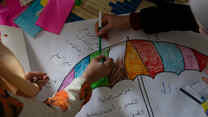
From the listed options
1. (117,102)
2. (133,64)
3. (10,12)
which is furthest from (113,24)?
(10,12)

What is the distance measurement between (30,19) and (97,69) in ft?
1.12

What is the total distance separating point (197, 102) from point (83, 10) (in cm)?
49

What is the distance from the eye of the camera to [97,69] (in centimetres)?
59

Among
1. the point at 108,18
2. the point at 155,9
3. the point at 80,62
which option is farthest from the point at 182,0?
the point at 80,62

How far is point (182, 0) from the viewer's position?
76 centimetres

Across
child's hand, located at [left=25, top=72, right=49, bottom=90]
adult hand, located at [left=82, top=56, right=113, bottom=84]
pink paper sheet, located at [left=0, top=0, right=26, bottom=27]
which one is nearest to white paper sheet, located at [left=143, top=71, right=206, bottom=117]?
adult hand, located at [left=82, top=56, right=113, bottom=84]

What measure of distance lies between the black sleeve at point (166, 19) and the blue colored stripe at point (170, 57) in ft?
0.18

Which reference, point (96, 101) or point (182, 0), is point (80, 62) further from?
point (182, 0)

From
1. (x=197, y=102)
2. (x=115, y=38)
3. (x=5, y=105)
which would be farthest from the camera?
(x=115, y=38)

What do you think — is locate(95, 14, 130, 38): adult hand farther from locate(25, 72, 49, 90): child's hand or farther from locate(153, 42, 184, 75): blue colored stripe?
locate(25, 72, 49, 90): child's hand

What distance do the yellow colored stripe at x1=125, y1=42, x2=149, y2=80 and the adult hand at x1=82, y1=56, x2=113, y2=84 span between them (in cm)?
6

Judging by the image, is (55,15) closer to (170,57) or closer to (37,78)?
(37,78)

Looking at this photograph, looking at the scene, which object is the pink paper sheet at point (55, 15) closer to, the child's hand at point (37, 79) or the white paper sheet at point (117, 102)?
the child's hand at point (37, 79)

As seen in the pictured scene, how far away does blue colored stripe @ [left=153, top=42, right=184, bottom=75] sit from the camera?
635 millimetres
